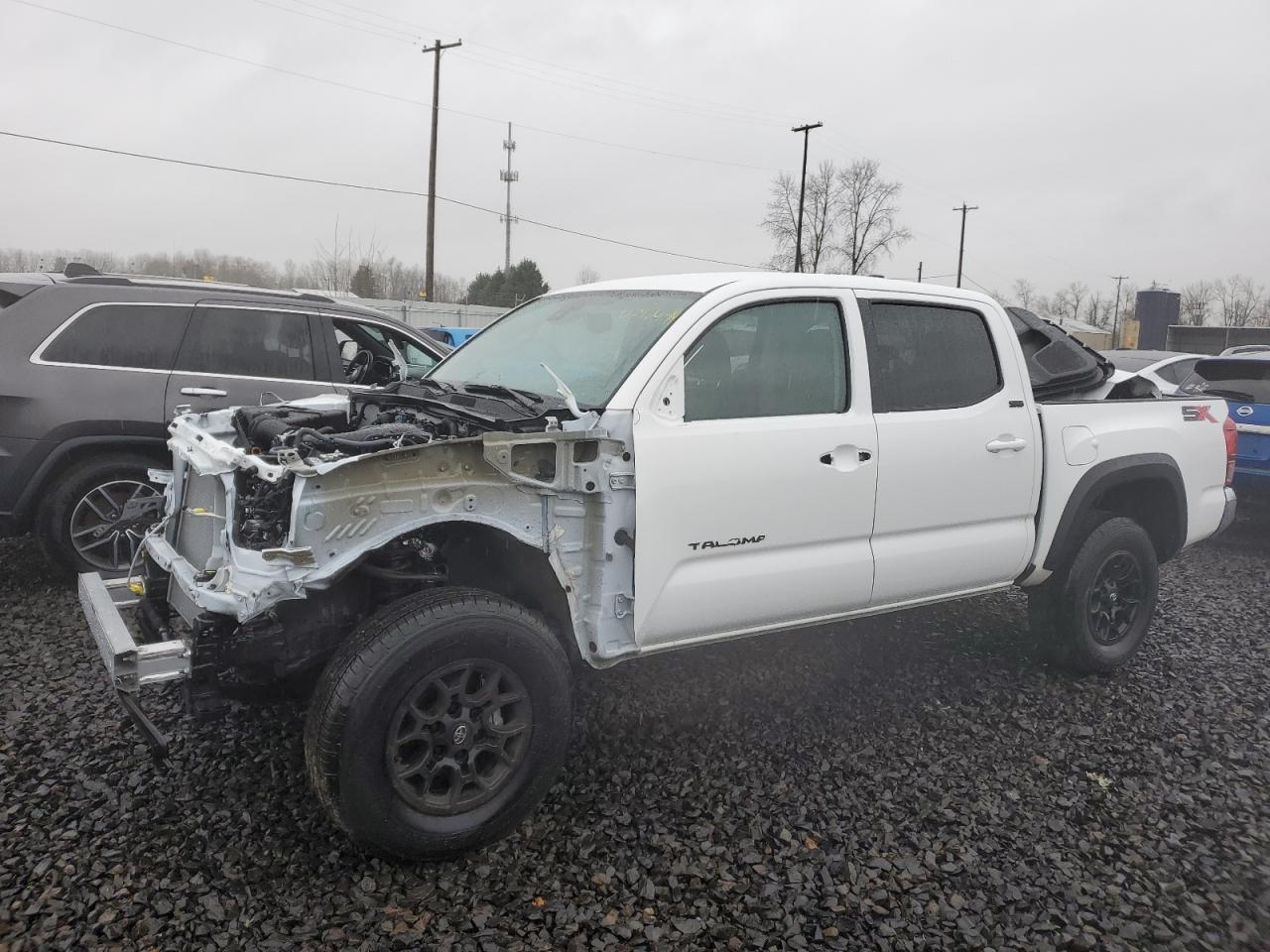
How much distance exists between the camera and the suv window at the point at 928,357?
12.3ft

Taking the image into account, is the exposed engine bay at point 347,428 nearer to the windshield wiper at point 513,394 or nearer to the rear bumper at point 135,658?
the windshield wiper at point 513,394

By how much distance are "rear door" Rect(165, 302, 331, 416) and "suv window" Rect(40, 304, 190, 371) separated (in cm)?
9

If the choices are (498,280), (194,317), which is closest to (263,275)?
(498,280)

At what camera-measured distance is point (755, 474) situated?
3260 mm

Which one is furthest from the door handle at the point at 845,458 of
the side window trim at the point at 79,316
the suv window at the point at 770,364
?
the side window trim at the point at 79,316

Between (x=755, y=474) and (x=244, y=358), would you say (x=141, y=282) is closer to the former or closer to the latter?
(x=244, y=358)

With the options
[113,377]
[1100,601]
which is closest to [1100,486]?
[1100,601]

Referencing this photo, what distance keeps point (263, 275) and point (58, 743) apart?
40585mm

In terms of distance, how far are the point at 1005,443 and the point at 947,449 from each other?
38 centimetres

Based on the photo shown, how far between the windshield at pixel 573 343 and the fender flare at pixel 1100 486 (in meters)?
2.23

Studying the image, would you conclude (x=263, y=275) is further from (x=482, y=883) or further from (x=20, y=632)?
(x=482, y=883)

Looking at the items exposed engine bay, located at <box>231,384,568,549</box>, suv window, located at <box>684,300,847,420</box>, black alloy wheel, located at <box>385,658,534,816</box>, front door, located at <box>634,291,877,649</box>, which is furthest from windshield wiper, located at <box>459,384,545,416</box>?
black alloy wheel, located at <box>385,658,534,816</box>

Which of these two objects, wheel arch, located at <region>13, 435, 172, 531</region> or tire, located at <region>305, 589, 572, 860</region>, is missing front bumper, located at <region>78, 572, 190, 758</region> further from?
wheel arch, located at <region>13, 435, 172, 531</region>

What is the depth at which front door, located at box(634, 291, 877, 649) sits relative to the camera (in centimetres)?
310
